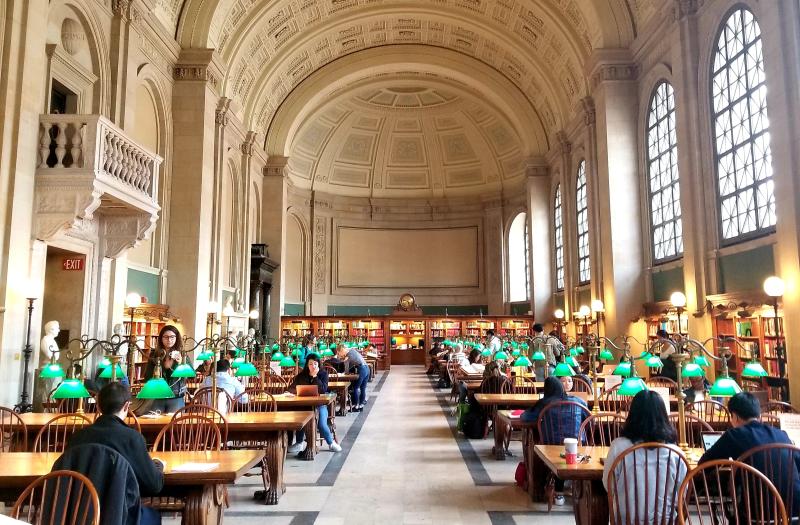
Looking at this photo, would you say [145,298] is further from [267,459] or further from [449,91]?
[449,91]

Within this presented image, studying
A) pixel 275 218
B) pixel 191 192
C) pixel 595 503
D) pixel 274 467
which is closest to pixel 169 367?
pixel 274 467

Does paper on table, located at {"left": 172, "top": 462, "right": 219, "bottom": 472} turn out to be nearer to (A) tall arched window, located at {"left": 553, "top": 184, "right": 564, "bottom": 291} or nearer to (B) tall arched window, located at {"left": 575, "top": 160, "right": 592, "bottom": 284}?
(B) tall arched window, located at {"left": 575, "top": 160, "right": 592, "bottom": 284}

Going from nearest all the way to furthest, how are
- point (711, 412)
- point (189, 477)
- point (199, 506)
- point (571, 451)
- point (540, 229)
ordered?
point (189, 477), point (199, 506), point (571, 451), point (711, 412), point (540, 229)

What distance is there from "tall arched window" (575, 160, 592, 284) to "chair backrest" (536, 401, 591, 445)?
13990mm

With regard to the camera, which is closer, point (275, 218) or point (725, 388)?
point (725, 388)

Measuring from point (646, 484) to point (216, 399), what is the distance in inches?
178

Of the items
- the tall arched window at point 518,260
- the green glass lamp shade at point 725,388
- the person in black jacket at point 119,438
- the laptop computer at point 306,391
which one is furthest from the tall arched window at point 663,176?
the tall arched window at point 518,260

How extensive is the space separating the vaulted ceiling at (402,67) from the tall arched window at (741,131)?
3.58 metres

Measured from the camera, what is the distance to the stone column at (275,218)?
23.6 metres

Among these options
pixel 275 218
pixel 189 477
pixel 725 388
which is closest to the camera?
pixel 189 477

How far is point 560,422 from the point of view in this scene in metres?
5.76

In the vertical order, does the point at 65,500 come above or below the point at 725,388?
below

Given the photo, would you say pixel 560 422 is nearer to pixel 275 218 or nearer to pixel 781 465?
pixel 781 465

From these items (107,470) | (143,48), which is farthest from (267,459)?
(143,48)
